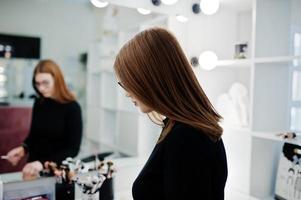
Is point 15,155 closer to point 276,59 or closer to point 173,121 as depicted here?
point 173,121

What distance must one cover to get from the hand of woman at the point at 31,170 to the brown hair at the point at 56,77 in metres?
0.32

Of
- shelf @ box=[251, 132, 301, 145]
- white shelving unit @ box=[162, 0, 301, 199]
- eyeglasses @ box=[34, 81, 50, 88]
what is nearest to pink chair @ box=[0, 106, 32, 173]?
eyeglasses @ box=[34, 81, 50, 88]

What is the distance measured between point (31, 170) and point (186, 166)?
946 mm

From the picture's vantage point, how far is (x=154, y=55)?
0.85 metres

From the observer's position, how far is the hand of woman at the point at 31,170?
146cm

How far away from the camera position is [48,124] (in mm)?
1521

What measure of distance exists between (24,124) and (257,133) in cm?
114

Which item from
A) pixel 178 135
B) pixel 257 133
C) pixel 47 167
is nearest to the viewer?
pixel 178 135

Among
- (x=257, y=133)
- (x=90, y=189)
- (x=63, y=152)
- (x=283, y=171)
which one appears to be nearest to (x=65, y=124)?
(x=63, y=152)

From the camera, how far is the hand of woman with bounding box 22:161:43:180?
4.77ft

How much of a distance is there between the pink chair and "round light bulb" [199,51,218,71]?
40.4 inches

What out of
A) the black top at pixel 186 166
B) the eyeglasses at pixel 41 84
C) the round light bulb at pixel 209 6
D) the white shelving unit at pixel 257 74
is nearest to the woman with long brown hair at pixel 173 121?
the black top at pixel 186 166

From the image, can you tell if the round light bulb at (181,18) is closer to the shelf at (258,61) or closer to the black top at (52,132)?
the shelf at (258,61)

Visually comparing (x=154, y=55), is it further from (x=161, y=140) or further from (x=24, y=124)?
(x=24, y=124)
